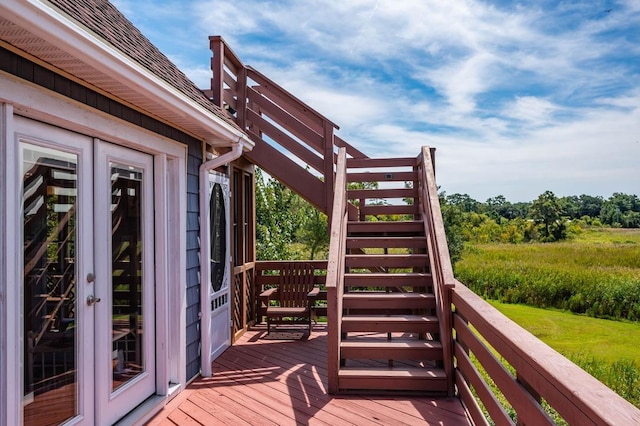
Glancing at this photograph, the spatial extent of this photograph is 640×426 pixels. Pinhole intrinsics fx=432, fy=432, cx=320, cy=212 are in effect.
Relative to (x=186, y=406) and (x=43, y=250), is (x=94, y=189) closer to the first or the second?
(x=43, y=250)

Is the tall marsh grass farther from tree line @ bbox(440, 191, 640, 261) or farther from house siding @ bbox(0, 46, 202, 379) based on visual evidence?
house siding @ bbox(0, 46, 202, 379)

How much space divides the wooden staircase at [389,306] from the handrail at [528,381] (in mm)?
498

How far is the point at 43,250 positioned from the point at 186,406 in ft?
5.65

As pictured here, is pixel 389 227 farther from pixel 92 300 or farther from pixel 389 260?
pixel 92 300

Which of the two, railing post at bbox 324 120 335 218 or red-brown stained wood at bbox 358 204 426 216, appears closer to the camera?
railing post at bbox 324 120 335 218

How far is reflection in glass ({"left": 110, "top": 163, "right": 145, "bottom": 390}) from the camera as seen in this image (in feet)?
9.00

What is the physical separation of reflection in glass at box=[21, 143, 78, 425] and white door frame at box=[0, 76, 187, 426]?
101mm

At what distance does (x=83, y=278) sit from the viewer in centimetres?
241

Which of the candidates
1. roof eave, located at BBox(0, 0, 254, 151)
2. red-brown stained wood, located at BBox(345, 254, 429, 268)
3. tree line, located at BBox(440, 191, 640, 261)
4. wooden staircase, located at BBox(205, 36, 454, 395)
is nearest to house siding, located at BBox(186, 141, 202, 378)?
roof eave, located at BBox(0, 0, 254, 151)

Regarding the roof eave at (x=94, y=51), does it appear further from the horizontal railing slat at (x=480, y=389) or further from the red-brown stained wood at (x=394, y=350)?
the horizontal railing slat at (x=480, y=389)

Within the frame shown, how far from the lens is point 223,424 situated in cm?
296

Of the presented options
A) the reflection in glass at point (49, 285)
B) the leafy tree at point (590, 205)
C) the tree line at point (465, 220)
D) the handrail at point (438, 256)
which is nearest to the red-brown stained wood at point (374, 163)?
the handrail at point (438, 256)

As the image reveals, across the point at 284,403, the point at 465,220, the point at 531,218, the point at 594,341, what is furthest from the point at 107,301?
the point at 531,218

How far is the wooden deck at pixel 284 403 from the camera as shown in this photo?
3016mm
